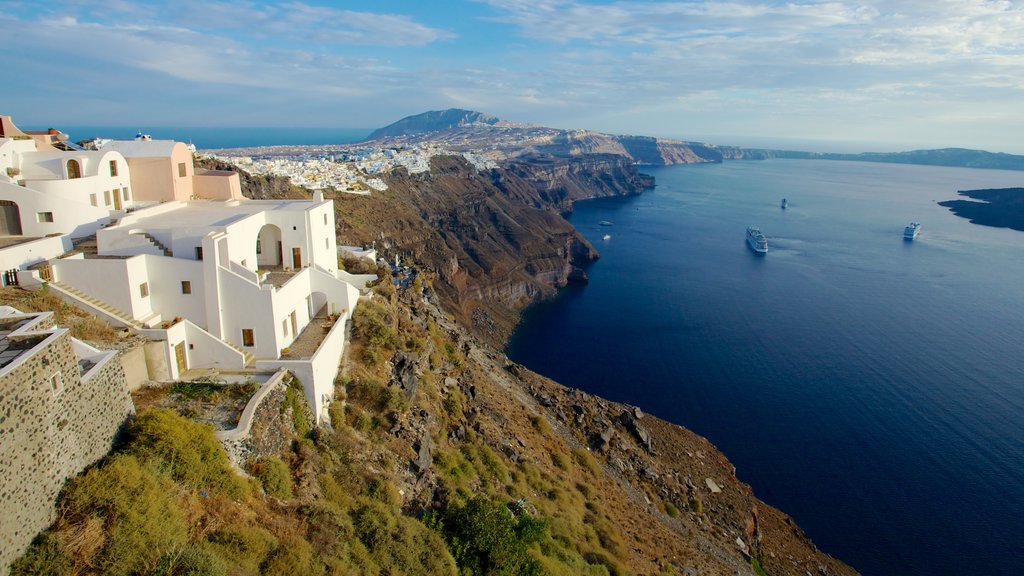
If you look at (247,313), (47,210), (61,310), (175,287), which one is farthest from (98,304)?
(47,210)

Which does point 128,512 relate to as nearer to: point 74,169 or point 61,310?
point 61,310

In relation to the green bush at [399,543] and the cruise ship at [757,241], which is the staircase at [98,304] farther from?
the cruise ship at [757,241]

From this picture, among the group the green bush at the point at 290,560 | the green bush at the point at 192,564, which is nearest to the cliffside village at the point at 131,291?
the green bush at the point at 192,564

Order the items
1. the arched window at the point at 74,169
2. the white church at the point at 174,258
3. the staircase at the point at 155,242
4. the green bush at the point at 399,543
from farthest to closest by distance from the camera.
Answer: the arched window at the point at 74,169, the staircase at the point at 155,242, the white church at the point at 174,258, the green bush at the point at 399,543

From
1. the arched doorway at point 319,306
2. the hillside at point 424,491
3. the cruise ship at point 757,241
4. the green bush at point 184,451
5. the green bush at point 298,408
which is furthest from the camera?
the cruise ship at point 757,241

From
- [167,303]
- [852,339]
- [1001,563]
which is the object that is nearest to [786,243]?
[852,339]

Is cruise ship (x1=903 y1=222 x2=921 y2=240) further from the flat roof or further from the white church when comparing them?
the flat roof

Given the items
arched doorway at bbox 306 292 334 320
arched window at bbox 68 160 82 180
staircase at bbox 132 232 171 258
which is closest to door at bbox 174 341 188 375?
staircase at bbox 132 232 171 258
